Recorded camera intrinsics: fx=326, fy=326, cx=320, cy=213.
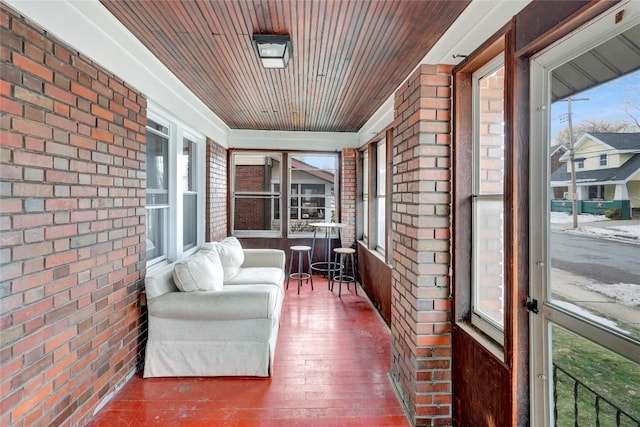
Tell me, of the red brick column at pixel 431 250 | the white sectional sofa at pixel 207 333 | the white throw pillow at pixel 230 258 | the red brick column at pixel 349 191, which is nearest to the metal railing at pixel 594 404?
the red brick column at pixel 431 250

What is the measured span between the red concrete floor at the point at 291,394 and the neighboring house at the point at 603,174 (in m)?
1.64

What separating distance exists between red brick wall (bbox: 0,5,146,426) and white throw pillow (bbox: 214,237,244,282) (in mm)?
1187

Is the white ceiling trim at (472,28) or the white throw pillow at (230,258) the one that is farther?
the white throw pillow at (230,258)

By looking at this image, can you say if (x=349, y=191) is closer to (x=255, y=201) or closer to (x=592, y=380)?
(x=255, y=201)

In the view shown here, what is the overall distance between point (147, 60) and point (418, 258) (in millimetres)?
2531

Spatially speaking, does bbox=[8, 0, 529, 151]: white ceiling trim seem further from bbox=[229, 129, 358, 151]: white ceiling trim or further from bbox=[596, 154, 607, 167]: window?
bbox=[229, 129, 358, 151]: white ceiling trim

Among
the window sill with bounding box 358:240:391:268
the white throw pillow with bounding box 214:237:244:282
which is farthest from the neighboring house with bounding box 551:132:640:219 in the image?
the white throw pillow with bounding box 214:237:244:282

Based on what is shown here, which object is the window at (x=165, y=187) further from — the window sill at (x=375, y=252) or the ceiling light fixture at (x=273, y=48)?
the window sill at (x=375, y=252)

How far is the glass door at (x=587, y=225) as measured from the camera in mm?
1009

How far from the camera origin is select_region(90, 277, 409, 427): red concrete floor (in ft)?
6.72

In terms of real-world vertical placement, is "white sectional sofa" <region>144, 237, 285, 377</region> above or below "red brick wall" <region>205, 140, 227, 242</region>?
below

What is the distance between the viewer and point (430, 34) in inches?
86.0

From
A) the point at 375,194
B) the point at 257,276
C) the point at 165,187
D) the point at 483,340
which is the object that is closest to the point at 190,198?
the point at 165,187

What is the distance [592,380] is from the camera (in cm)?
114
